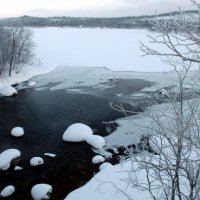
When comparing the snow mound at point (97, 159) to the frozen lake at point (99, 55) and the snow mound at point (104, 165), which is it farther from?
the frozen lake at point (99, 55)

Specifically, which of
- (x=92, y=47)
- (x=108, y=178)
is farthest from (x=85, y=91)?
(x=92, y=47)

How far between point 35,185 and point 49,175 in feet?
3.71

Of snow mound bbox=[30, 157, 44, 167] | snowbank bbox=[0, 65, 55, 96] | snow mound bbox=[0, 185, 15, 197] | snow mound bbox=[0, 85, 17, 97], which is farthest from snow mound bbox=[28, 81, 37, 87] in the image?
snow mound bbox=[0, 185, 15, 197]

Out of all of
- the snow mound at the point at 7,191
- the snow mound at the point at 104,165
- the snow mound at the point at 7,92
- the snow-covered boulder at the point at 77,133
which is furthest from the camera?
the snow mound at the point at 7,92

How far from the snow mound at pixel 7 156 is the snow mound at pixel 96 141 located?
3714 millimetres

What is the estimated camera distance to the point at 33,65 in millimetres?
37750

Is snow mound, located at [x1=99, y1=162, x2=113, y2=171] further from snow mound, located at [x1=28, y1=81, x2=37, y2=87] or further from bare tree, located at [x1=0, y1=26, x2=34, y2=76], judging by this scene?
bare tree, located at [x1=0, y1=26, x2=34, y2=76]

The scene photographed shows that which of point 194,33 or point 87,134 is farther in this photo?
point 87,134

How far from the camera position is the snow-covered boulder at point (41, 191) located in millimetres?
11523

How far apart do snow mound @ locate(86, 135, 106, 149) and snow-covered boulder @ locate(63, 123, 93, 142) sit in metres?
0.36

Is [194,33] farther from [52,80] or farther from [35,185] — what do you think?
[52,80]

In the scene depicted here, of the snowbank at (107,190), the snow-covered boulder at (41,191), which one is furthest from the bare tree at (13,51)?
the snowbank at (107,190)

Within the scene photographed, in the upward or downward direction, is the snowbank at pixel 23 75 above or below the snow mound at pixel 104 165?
above

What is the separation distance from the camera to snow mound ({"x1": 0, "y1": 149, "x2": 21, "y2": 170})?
44.7ft
